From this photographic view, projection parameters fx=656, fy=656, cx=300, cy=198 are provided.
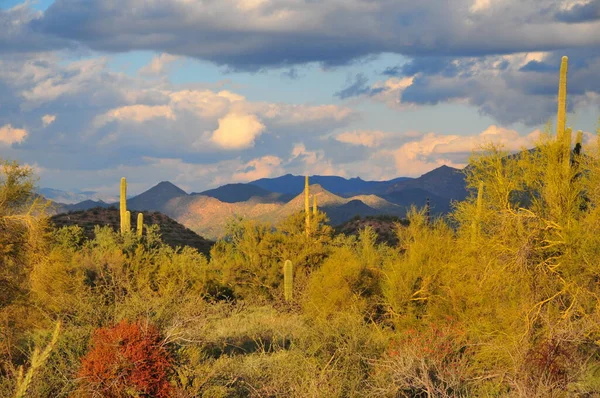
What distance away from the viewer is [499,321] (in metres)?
15.4

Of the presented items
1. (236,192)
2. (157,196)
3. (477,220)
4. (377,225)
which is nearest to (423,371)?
(477,220)

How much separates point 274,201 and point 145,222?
8911 cm

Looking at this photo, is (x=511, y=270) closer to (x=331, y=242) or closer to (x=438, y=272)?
(x=438, y=272)

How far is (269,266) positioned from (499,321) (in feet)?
47.3

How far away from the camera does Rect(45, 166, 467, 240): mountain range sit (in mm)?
105375

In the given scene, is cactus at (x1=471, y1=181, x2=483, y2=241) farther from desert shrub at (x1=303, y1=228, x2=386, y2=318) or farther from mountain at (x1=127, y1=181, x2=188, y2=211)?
mountain at (x1=127, y1=181, x2=188, y2=211)

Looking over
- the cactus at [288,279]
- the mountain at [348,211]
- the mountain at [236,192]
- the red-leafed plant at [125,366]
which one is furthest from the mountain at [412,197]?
the red-leafed plant at [125,366]

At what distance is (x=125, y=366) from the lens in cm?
939

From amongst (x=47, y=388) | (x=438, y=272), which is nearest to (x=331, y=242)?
(x=438, y=272)

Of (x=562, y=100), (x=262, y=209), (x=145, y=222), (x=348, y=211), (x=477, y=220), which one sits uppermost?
(x=562, y=100)

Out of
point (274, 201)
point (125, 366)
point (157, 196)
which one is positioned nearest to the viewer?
point (125, 366)

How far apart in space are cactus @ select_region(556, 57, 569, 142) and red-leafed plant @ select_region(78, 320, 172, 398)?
11.0m

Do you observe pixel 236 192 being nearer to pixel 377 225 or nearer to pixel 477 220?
pixel 377 225

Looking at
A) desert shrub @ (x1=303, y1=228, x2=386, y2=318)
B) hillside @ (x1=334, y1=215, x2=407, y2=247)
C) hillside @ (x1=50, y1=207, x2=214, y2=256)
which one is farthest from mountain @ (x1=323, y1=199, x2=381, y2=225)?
desert shrub @ (x1=303, y1=228, x2=386, y2=318)
